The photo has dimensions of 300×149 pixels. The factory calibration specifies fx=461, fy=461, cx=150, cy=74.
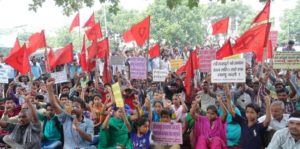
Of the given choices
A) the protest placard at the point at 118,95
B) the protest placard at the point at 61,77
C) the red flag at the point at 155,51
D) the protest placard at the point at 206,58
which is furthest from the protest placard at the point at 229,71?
the red flag at the point at 155,51

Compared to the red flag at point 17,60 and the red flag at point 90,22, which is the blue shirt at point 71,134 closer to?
the red flag at point 17,60

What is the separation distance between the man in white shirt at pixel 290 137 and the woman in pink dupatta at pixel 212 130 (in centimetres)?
195

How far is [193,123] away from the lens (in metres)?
7.45

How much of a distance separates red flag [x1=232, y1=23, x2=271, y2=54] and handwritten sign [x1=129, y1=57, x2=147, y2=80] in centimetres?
329

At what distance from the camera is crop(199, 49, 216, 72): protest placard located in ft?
33.3

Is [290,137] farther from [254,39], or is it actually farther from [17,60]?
[17,60]

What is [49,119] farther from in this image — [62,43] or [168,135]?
[62,43]

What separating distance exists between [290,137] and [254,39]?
3.17 metres

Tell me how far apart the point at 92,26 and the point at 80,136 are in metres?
7.38

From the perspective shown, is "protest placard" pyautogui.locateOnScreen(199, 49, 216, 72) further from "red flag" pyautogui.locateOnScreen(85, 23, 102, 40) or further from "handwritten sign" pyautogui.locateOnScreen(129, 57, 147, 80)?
"red flag" pyautogui.locateOnScreen(85, 23, 102, 40)

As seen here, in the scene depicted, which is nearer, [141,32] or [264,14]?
[264,14]

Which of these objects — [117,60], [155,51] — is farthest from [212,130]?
[155,51]

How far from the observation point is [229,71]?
700 cm

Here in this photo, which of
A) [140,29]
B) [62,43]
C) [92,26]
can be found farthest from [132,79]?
[62,43]
